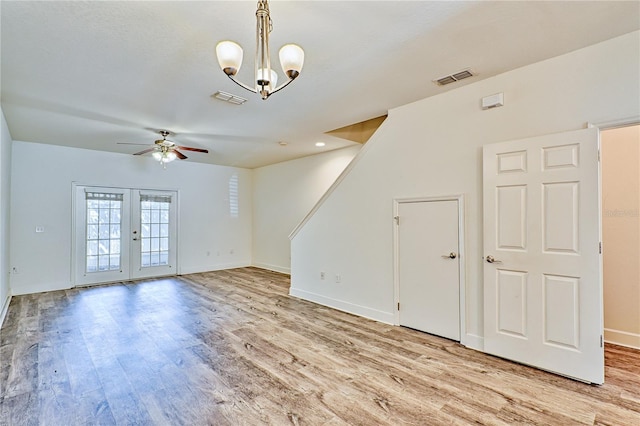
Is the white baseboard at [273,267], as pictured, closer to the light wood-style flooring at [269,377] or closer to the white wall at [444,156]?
the white wall at [444,156]

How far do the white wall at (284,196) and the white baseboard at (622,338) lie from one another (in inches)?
181

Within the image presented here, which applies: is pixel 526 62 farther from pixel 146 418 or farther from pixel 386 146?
pixel 146 418

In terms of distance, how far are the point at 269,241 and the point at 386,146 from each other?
16.3 ft

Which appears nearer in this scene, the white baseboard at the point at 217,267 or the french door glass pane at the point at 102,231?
the french door glass pane at the point at 102,231

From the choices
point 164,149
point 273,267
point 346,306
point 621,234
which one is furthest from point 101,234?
point 621,234

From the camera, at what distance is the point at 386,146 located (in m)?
4.06

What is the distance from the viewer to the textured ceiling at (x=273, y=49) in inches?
84.2

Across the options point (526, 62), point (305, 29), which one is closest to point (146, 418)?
point (305, 29)

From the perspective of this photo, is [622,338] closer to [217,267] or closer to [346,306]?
[346,306]

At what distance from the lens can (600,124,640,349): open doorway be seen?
3275 mm

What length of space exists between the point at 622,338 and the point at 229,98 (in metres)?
5.23

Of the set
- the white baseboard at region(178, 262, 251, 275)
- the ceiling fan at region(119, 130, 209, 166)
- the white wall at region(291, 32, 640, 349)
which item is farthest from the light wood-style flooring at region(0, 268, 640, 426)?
the white baseboard at region(178, 262, 251, 275)

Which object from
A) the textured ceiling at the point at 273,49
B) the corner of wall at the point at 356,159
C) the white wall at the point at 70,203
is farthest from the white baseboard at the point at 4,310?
the corner of wall at the point at 356,159

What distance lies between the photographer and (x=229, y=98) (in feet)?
12.1
